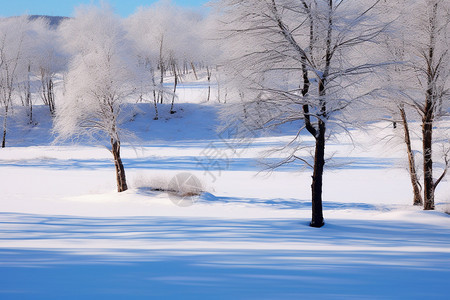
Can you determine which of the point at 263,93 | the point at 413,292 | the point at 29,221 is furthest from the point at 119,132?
the point at 413,292

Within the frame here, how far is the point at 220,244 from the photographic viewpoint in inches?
224

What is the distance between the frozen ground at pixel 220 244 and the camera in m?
3.34

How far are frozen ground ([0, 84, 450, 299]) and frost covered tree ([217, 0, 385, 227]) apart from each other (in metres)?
2.22

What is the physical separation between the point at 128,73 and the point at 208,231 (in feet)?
29.8

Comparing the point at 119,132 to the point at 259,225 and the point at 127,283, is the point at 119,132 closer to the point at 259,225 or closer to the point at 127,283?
the point at 259,225

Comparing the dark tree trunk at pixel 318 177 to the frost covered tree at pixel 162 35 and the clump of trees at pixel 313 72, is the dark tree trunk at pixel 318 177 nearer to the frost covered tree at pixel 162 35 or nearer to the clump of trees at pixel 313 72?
the clump of trees at pixel 313 72

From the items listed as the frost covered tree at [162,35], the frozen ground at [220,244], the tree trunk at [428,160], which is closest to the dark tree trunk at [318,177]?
the frozen ground at [220,244]

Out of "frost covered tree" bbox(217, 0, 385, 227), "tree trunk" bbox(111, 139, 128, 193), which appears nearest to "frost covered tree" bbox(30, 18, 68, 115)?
"tree trunk" bbox(111, 139, 128, 193)

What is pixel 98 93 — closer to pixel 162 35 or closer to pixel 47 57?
pixel 162 35

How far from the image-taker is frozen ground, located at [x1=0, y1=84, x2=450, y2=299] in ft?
11.0

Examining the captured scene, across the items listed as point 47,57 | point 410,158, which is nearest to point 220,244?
point 410,158

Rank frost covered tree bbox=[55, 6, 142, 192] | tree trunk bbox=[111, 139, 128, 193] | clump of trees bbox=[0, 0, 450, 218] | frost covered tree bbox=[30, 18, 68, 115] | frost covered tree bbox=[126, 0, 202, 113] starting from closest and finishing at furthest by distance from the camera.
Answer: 1. clump of trees bbox=[0, 0, 450, 218]
2. frost covered tree bbox=[55, 6, 142, 192]
3. tree trunk bbox=[111, 139, 128, 193]
4. frost covered tree bbox=[30, 18, 68, 115]
5. frost covered tree bbox=[126, 0, 202, 113]

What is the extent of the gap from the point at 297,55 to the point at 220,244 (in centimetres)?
444

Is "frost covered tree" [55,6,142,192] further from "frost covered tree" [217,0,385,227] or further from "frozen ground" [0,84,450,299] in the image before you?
"frost covered tree" [217,0,385,227]
